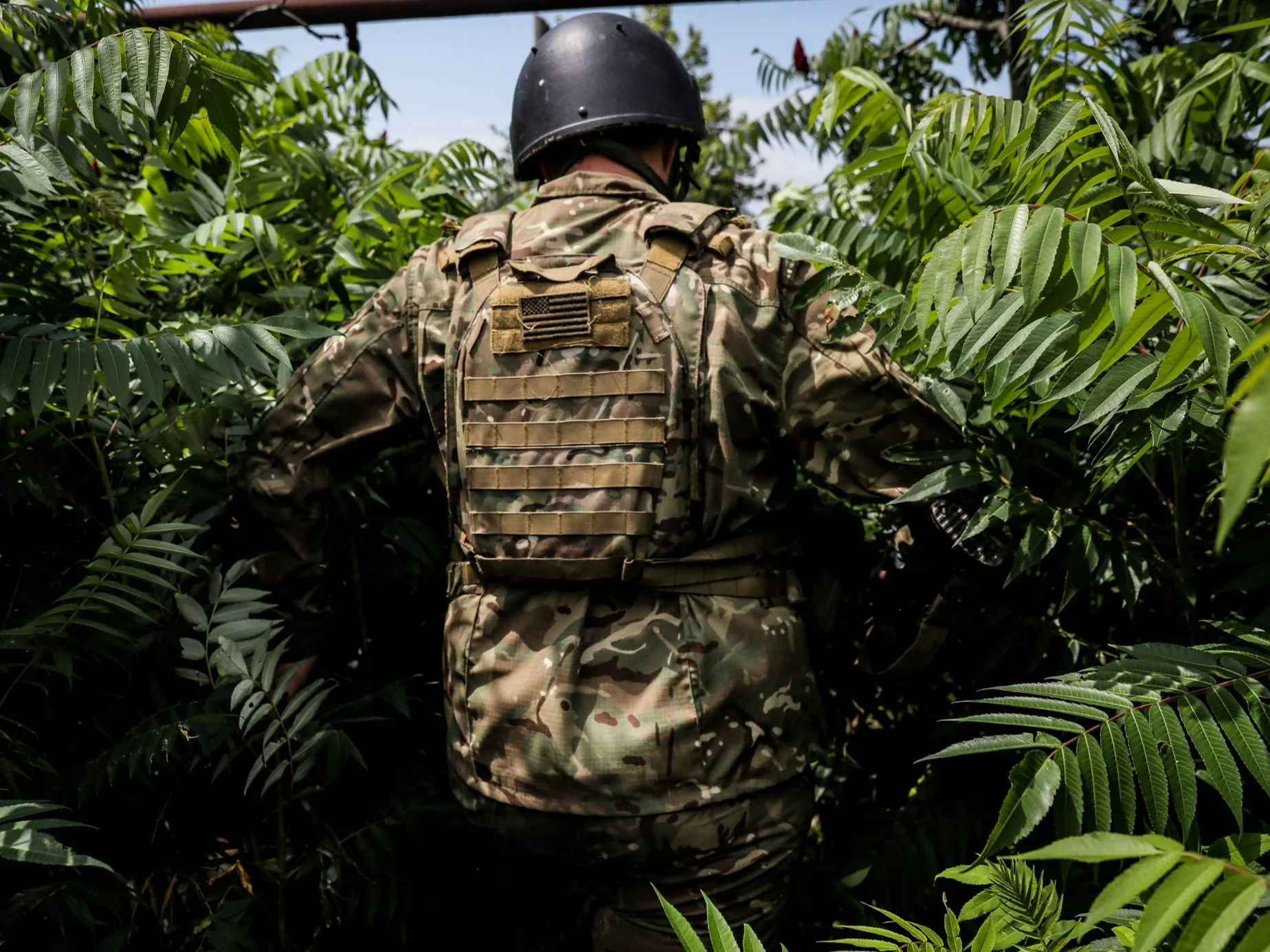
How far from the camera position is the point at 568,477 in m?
2.32

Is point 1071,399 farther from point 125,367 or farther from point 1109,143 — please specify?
point 125,367

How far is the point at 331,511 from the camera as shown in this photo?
2957 mm

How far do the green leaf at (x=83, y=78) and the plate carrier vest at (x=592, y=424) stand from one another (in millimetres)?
851

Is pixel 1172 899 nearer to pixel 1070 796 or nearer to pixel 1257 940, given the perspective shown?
pixel 1257 940

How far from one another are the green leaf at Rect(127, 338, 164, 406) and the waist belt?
2.49 feet

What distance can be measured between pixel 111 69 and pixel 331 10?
2.92 m

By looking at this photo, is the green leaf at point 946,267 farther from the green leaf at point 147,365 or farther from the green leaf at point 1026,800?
the green leaf at point 147,365

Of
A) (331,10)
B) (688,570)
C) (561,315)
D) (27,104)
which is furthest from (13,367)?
(331,10)

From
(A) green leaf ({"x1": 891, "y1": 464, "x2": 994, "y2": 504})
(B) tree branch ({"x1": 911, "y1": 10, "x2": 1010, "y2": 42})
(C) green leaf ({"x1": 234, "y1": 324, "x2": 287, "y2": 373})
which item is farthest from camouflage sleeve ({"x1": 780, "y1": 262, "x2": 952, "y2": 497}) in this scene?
(B) tree branch ({"x1": 911, "y1": 10, "x2": 1010, "y2": 42})

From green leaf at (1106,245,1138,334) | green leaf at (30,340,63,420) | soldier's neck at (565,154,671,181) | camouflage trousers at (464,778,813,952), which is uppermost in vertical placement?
soldier's neck at (565,154,671,181)

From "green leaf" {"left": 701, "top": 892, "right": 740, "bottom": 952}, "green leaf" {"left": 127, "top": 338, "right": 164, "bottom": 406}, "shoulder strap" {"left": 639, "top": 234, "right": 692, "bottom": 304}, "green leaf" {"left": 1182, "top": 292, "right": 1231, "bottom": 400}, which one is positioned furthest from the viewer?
"shoulder strap" {"left": 639, "top": 234, "right": 692, "bottom": 304}

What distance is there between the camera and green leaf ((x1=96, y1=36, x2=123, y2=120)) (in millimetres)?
2043

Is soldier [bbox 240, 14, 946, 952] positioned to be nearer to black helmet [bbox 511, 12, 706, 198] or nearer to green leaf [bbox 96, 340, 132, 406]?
black helmet [bbox 511, 12, 706, 198]

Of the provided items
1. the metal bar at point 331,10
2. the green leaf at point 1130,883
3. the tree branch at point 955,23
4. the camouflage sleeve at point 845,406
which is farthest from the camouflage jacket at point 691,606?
the tree branch at point 955,23
